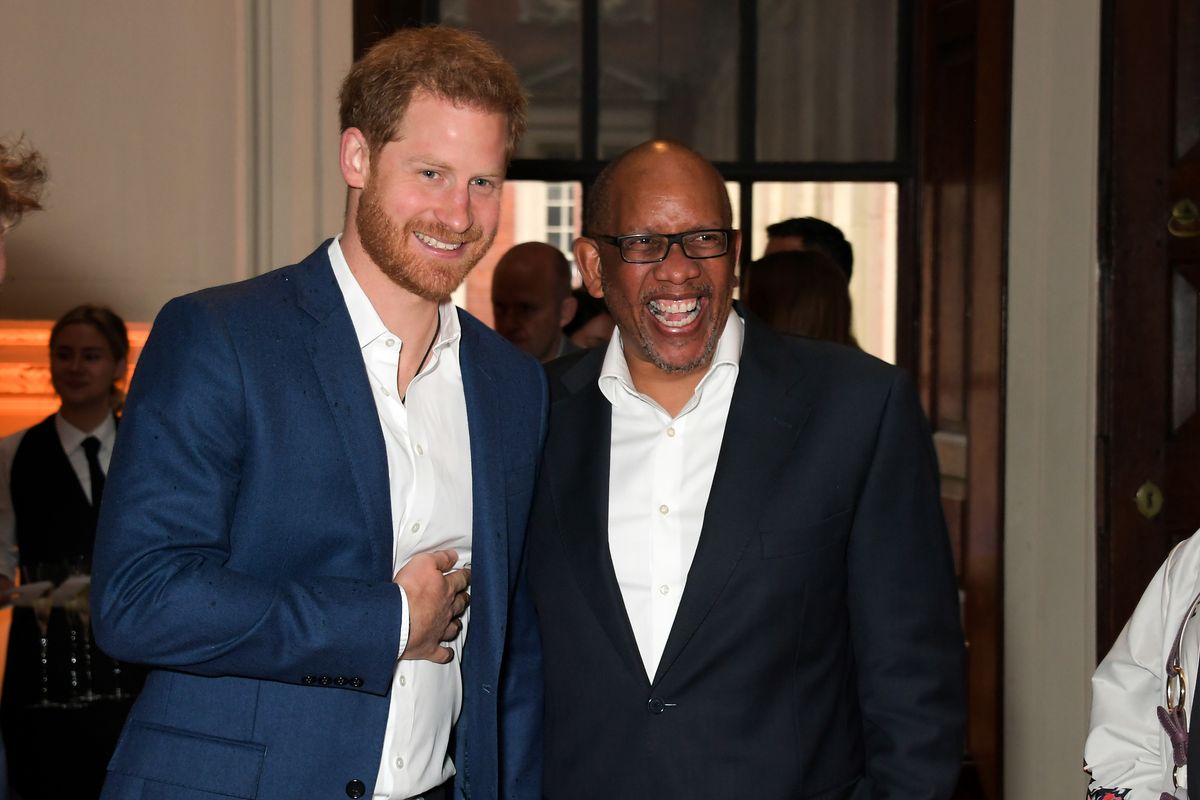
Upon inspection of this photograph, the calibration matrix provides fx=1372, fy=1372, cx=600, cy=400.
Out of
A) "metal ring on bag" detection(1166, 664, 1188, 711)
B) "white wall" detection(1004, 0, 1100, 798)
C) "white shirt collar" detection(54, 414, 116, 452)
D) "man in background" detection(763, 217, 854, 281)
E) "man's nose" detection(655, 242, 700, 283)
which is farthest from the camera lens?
"man in background" detection(763, 217, 854, 281)

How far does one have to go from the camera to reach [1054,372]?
3.97m

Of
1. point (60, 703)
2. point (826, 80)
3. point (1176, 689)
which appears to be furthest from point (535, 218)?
point (1176, 689)

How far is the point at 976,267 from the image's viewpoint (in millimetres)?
A: 4430

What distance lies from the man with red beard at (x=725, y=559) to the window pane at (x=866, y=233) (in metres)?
3.15

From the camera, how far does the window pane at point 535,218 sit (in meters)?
5.32

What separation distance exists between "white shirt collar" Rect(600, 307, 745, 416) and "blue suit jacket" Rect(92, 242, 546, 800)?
1.76 ft

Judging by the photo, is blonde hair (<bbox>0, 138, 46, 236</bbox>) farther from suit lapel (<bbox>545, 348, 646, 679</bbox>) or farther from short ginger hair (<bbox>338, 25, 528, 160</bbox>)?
suit lapel (<bbox>545, 348, 646, 679</bbox>)

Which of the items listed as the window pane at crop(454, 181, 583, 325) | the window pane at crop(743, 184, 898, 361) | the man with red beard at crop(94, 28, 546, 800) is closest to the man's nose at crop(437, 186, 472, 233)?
the man with red beard at crop(94, 28, 546, 800)

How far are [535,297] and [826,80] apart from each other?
165cm

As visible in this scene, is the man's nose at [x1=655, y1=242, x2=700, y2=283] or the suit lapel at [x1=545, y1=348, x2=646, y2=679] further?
the man's nose at [x1=655, y1=242, x2=700, y2=283]

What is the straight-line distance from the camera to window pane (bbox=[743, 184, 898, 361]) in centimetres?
528

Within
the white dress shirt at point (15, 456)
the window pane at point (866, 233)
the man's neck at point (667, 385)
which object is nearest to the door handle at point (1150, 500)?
the window pane at point (866, 233)

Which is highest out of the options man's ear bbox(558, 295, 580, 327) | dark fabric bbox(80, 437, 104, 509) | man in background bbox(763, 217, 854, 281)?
man in background bbox(763, 217, 854, 281)

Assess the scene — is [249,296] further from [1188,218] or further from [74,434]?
[1188,218]
